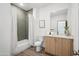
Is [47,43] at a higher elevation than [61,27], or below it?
below

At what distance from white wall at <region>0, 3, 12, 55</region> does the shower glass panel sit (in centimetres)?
16

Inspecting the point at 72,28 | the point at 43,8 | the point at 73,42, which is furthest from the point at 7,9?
the point at 73,42

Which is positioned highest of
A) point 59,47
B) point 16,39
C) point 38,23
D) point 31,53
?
point 38,23

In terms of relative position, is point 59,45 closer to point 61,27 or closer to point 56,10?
point 61,27

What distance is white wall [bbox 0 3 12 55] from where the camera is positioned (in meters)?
1.35

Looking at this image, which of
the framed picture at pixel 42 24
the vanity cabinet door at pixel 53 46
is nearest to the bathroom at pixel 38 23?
the framed picture at pixel 42 24

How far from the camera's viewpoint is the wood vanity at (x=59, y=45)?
1.30m

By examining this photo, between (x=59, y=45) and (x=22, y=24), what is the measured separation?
0.78m

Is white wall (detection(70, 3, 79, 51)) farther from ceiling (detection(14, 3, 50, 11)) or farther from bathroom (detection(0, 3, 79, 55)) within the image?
ceiling (detection(14, 3, 50, 11))

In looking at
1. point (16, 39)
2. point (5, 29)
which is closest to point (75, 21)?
point (16, 39)

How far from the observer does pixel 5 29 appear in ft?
4.46

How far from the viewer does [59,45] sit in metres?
1.36

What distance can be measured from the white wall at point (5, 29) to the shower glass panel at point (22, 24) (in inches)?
6.2

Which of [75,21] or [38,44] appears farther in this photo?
[38,44]
